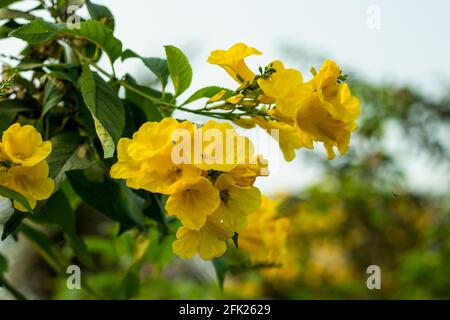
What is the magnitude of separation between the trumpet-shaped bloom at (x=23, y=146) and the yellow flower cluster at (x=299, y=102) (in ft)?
0.78

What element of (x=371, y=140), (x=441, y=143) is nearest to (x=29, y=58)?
(x=371, y=140)

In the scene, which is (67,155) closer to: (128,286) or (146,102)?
(146,102)

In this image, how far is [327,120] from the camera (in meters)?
0.77

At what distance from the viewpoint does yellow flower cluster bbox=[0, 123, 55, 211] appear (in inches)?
28.2


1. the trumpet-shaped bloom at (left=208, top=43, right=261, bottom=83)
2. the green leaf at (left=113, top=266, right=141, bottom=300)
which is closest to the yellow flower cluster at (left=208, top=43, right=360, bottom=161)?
the trumpet-shaped bloom at (left=208, top=43, right=261, bottom=83)

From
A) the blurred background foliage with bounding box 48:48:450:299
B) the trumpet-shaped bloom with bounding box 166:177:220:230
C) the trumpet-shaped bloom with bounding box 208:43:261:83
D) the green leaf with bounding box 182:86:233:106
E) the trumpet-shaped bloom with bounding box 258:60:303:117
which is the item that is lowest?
the trumpet-shaped bloom with bounding box 166:177:220:230

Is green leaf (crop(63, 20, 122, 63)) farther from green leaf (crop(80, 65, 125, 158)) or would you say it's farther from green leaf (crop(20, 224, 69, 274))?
green leaf (crop(20, 224, 69, 274))

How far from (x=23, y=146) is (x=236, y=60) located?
28 cm

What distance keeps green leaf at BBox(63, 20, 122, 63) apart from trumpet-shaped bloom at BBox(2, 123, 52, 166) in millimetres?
150

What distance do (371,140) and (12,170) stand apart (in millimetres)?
2634

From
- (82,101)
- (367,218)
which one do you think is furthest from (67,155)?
(367,218)

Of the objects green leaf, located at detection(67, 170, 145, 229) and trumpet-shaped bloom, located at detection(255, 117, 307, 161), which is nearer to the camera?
trumpet-shaped bloom, located at detection(255, 117, 307, 161)
